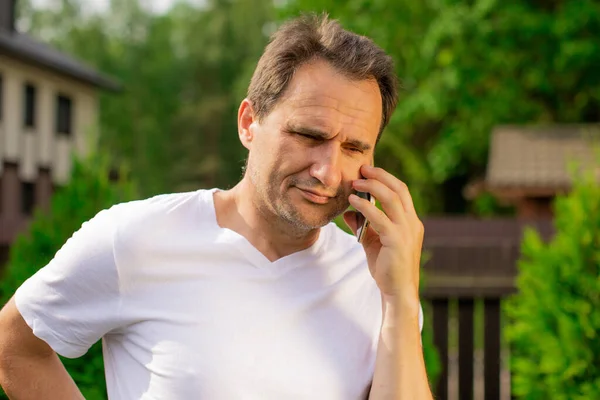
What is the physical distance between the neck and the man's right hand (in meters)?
0.54

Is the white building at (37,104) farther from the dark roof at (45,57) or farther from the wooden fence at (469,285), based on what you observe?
the wooden fence at (469,285)

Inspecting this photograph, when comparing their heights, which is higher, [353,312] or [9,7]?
[9,7]

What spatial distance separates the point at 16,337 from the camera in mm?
2258

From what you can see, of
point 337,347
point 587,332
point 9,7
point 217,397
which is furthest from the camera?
point 9,7

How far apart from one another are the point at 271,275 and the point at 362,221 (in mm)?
264

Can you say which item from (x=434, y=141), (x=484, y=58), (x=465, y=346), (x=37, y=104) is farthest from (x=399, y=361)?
(x=434, y=141)

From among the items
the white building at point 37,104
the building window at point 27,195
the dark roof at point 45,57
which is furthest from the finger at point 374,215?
the building window at point 27,195

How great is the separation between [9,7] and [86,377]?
86.8 feet

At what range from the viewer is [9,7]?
2820 cm

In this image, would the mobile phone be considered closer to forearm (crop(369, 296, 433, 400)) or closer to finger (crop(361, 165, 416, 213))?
finger (crop(361, 165, 416, 213))

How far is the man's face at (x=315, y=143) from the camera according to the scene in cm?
205

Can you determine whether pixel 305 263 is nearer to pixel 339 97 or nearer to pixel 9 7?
pixel 339 97

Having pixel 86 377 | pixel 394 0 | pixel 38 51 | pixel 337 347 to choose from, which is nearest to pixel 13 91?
pixel 38 51

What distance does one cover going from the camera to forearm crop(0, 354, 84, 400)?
7.50 feet
